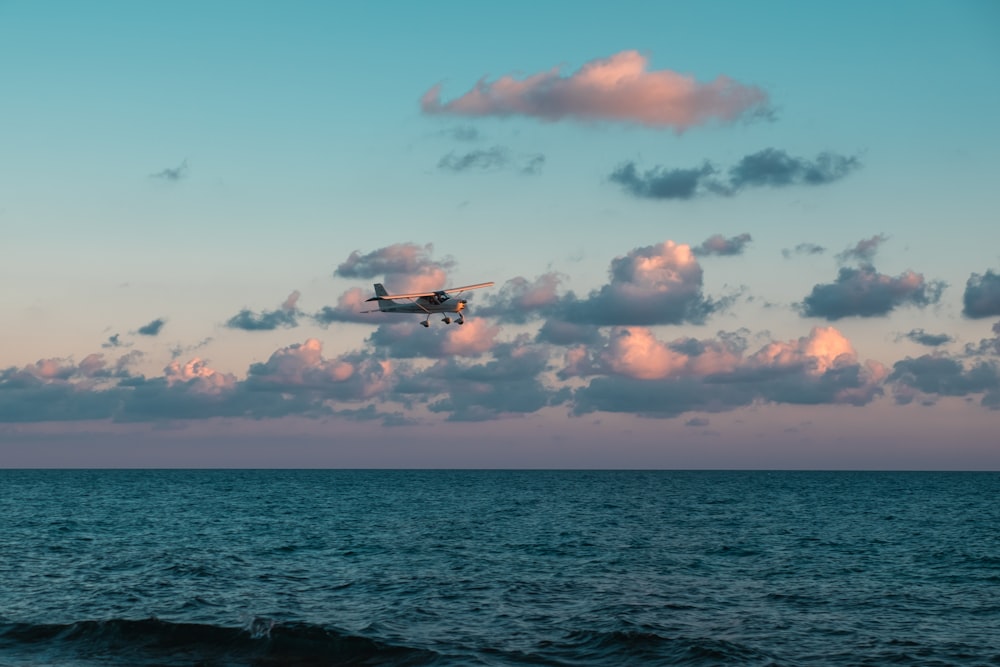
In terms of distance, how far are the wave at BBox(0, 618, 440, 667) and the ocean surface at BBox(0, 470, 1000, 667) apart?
11 centimetres

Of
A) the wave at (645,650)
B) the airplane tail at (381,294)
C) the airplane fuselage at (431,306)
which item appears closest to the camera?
the wave at (645,650)

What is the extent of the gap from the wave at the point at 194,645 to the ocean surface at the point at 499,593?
11cm

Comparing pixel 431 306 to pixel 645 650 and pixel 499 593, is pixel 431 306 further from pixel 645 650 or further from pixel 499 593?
pixel 645 650

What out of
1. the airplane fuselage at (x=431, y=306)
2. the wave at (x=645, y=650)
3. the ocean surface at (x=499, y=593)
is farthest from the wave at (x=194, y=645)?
the airplane fuselage at (x=431, y=306)

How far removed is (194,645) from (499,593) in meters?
15.5

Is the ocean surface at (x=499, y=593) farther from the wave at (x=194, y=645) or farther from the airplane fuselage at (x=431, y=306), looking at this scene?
the airplane fuselage at (x=431, y=306)

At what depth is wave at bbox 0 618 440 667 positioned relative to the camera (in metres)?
35.2

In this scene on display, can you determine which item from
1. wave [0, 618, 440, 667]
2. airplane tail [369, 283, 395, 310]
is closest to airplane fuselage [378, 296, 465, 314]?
airplane tail [369, 283, 395, 310]

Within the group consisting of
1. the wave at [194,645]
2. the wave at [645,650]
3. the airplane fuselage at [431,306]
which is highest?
the airplane fuselage at [431,306]

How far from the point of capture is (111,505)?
117 meters

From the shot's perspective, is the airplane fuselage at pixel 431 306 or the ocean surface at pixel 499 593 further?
the airplane fuselage at pixel 431 306

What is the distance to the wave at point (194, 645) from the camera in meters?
35.2

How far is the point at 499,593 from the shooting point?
46.7 metres

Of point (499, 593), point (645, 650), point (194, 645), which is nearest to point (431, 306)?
point (499, 593)
